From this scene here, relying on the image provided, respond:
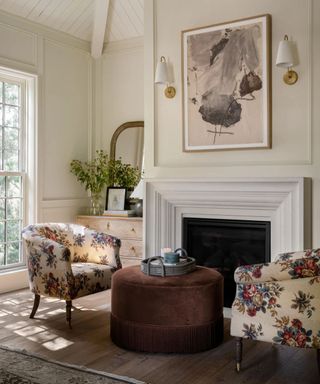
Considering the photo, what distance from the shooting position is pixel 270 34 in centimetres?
393

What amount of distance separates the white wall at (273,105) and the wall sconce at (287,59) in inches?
1.9

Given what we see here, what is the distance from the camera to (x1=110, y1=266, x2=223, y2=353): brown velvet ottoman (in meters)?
3.15

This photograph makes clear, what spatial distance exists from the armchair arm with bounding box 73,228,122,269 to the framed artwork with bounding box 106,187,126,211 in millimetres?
1115

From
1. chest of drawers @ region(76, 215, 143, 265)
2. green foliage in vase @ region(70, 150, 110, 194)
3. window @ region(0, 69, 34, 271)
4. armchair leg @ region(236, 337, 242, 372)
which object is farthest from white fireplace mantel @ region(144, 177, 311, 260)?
window @ region(0, 69, 34, 271)

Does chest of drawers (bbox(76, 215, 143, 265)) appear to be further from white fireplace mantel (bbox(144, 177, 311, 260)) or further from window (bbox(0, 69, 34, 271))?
window (bbox(0, 69, 34, 271))

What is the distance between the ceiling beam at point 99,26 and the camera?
531cm

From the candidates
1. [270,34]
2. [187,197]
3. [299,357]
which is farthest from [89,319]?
[270,34]

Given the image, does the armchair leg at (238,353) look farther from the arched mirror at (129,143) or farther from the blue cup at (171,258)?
the arched mirror at (129,143)

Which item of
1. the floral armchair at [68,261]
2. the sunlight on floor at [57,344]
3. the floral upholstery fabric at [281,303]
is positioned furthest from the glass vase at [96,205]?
the floral upholstery fabric at [281,303]

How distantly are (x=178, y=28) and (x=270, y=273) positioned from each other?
2.56 metres

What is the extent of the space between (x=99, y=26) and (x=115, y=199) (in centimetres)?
199

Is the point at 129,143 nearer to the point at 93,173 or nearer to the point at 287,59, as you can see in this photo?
the point at 93,173

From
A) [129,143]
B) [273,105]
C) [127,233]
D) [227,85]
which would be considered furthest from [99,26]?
[273,105]

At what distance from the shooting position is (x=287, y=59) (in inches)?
146
